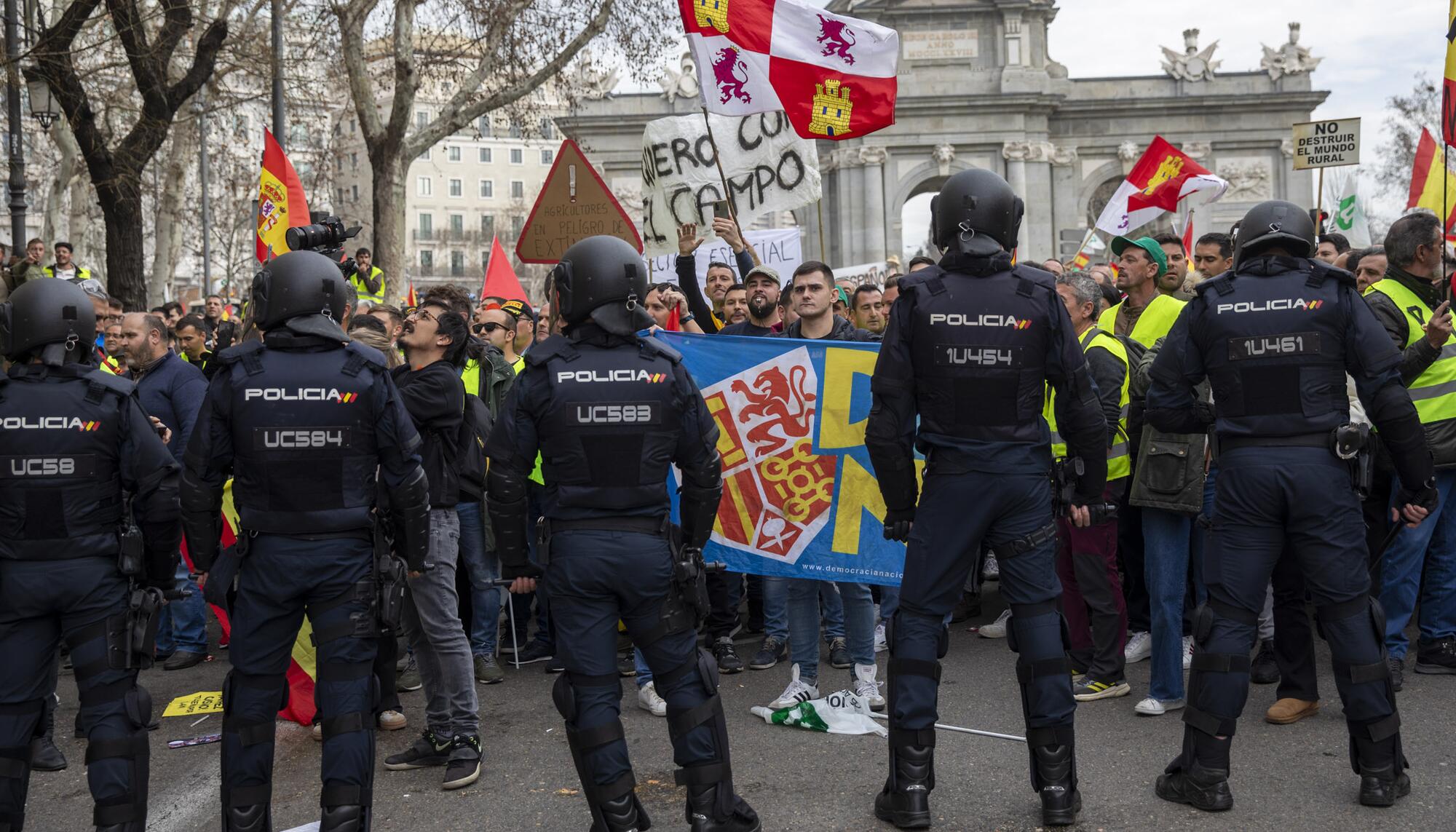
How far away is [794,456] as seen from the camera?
24.1 feet

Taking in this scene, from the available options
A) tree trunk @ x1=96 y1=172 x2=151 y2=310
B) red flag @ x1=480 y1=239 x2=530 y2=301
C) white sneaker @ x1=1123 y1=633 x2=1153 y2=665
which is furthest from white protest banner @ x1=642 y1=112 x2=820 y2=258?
tree trunk @ x1=96 y1=172 x2=151 y2=310

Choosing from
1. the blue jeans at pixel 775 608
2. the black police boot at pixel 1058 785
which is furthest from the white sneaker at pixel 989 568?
the black police boot at pixel 1058 785

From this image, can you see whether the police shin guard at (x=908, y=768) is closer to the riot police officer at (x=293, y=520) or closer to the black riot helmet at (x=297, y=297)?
the riot police officer at (x=293, y=520)

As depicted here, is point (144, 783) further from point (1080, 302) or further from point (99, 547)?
point (1080, 302)

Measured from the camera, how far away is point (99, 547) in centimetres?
496

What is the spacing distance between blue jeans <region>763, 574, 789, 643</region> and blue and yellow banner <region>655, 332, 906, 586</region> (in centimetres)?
65

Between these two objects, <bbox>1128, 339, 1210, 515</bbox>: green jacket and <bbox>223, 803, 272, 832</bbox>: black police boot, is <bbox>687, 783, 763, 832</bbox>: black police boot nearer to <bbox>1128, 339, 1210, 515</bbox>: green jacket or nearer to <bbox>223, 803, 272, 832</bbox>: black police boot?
<bbox>223, 803, 272, 832</bbox>: black police boot

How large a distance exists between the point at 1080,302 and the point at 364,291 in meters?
11.1

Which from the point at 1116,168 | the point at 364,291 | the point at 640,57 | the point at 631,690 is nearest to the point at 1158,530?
the point at 631,690

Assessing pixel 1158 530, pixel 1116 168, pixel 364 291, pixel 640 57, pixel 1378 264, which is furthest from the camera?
pixel 1116 168

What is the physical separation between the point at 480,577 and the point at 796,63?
4076mm

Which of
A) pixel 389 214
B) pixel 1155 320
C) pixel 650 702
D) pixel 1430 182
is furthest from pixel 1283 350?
pixel 389 214

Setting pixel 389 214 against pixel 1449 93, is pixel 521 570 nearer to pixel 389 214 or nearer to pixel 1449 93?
pixel 1449 93

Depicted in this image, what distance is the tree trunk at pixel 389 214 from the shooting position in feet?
71.2
